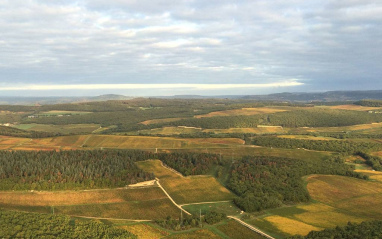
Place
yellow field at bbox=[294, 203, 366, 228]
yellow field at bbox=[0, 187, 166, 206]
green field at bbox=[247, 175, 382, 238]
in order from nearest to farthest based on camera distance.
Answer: green field at bbox=[247, 175, 382, 238]
yellow field at bbox=[294, 203, 366, 228]
yellow field at bbox=[0, 187, 166, 206]

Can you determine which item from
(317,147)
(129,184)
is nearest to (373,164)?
(317,147)

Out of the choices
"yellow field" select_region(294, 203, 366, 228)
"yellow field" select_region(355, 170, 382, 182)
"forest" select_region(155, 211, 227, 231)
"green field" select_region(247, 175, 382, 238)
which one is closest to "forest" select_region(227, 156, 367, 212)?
"green field" select_region(247, 175, 382, 238)

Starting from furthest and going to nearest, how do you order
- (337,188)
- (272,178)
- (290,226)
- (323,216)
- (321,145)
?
(321,145) → (272,178) → (337,188) → (323,216) → (290,226)

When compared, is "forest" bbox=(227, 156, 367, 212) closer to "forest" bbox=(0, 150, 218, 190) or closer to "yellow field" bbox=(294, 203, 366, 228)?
"yellow field" bbox=(294, 203, 366, 228)

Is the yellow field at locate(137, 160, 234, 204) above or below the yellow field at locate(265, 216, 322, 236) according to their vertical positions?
above

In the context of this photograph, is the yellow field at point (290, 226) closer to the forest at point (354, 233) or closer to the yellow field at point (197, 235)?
the forest at point (354, 233)

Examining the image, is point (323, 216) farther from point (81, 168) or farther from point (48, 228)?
point (81, 168)

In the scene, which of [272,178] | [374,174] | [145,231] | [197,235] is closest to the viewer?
[197,235]

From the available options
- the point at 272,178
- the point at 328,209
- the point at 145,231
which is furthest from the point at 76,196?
the point at 328,209
